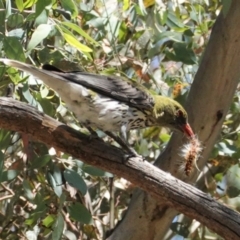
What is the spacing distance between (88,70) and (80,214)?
813 mm

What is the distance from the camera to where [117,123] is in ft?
11.9

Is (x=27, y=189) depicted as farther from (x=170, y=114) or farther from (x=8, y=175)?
(x=170, y=114)

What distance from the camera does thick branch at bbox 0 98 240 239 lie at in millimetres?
2945

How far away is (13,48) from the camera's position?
9.86 feet

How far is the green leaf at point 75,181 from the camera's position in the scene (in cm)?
335

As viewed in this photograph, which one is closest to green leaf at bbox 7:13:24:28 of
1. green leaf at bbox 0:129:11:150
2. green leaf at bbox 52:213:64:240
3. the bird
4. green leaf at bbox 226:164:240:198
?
the bird

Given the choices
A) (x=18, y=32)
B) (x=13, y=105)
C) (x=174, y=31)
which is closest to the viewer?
(x=13, y=105)

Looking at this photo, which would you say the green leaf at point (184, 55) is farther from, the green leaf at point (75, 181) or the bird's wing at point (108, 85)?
the green leaf at point (75, 181)

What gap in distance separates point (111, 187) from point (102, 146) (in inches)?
45.4

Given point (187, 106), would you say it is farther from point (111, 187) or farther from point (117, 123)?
point (111, 187)

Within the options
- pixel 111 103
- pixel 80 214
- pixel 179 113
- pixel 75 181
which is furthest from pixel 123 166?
pixel 179 113

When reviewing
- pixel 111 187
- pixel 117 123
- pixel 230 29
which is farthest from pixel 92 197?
pixel 230 29

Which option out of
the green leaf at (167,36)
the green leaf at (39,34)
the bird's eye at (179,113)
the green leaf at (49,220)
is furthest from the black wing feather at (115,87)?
the green leaf at (49,220)

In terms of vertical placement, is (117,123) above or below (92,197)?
above
